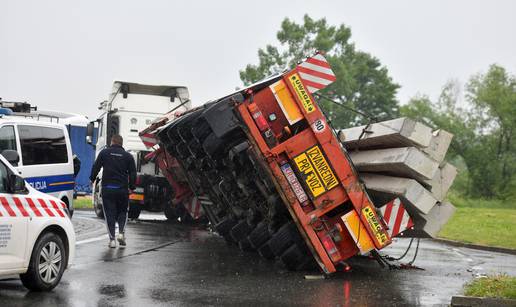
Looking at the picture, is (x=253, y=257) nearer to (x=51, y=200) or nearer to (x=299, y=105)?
(x=299, y=105)

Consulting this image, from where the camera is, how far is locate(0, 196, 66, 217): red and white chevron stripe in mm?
7684

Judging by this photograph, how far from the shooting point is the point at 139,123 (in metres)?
20.5

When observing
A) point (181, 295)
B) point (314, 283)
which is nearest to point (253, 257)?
point (314, 283)

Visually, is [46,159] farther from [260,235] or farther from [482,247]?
[482,247]

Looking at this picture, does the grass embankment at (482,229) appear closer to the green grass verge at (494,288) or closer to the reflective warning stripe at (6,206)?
the green grass verge at (494,288)

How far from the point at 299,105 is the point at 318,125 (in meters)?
0.36

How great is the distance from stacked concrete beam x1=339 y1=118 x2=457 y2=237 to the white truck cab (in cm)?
900

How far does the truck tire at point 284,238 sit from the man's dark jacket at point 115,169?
3.23 m

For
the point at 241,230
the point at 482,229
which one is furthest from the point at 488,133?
the point at 241,230

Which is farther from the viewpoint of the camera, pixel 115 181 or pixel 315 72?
pixel 115 181

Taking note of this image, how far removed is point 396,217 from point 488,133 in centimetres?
4890

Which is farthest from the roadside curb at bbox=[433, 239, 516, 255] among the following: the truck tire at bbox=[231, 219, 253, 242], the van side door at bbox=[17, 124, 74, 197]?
the van side door at bbox=[17, 124, 74, 197]

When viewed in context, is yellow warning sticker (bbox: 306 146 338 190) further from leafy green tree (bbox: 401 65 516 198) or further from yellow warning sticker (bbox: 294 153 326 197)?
leafy green tree (bbox: 401 65 516 198)

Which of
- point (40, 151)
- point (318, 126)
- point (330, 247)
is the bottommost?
point (330, 247)
